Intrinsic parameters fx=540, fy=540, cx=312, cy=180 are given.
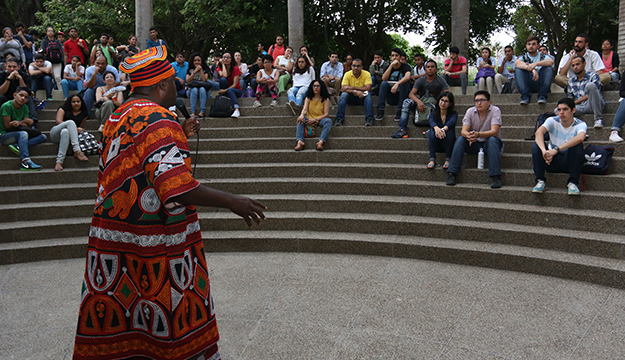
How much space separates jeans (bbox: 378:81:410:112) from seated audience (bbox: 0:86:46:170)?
19.4 ft

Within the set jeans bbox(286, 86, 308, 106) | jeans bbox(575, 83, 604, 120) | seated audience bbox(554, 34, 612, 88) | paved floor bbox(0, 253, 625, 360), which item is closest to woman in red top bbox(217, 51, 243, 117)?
jeans bbox(286, 86, 308, 106)

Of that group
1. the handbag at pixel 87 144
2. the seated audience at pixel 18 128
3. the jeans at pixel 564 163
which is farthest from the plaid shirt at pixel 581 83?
the seated audience at pixel 18 128

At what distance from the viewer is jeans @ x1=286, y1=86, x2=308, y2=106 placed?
1059 centimetres

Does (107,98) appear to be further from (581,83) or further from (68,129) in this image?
(581,83)

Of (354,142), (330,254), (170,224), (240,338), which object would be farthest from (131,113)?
(354,142)

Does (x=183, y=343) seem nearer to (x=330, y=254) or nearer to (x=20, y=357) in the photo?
(x=20, y=357)

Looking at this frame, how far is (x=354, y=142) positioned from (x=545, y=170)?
10.3 ft

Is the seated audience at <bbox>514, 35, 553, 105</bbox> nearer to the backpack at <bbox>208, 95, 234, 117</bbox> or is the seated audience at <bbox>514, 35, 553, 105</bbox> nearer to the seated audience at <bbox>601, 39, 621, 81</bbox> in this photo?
the seated audience at <bbox>601, 39, 621, 81</bbox>

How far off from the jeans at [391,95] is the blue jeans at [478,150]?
2.27 meters

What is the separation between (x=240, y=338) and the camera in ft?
14.7

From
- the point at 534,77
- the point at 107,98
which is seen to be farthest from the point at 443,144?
the point at 107,98

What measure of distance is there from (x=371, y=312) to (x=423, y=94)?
555 cm

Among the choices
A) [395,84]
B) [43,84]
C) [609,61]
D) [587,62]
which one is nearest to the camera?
[587,62]

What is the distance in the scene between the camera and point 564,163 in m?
6.90
